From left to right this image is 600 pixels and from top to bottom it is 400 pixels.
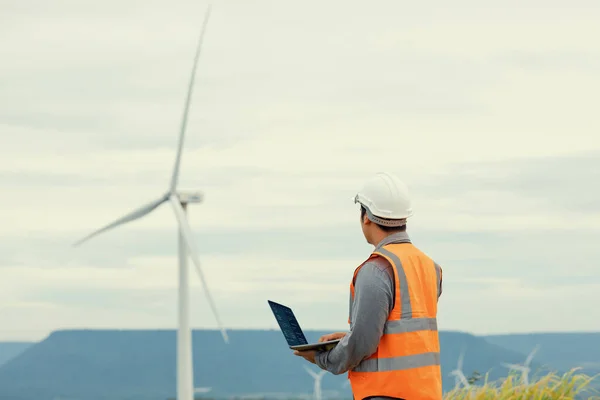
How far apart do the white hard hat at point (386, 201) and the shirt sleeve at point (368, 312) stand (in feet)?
1.42

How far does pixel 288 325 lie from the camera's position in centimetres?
757

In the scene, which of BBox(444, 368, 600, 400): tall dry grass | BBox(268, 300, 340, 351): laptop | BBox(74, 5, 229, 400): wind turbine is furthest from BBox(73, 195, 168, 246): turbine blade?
BBox(268, 300, 340, 351): laptop

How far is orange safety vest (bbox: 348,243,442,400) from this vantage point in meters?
7.01

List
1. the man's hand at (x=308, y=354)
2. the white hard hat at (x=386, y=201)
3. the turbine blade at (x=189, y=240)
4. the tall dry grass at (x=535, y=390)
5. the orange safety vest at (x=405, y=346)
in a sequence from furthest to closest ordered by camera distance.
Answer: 1. the turbine blade at (x=189, y=240)
2. the tall dry grass at (x=535, y=390)
3. the man's hand at (x=308, y=354)
4. the white hard hat at (x=386, y=201)
5. the orange safety vest at (x=405, y=346)

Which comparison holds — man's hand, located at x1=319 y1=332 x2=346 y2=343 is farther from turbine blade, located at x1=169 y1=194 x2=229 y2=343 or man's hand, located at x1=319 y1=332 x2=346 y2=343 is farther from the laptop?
turbine blade, located at x1=169 y1=194 x2=229 y2=343

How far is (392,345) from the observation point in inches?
277

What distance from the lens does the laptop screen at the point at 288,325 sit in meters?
7.53

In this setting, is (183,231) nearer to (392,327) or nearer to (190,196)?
(190,196)

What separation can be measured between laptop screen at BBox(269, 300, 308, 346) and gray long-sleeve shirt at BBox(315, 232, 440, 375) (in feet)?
1.62

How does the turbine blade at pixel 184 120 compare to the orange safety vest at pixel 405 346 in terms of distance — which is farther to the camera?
the turbine blade at pixel 184 120

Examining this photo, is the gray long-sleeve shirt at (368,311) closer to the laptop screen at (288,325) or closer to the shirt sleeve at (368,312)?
the shirt sleeve at (368,312)

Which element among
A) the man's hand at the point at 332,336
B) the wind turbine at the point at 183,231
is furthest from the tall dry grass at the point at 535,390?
the wind turbine at the point at 183,231

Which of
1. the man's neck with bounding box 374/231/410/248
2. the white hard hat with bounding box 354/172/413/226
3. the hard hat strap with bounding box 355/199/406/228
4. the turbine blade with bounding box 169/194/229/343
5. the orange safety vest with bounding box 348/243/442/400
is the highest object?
the turbine blade with bounding box 169/194/229/343

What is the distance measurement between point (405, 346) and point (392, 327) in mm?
170
